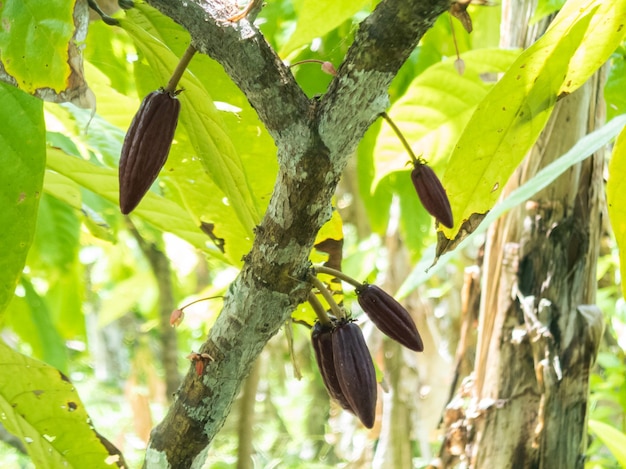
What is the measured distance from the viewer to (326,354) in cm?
59

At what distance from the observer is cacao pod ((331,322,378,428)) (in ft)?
1.85

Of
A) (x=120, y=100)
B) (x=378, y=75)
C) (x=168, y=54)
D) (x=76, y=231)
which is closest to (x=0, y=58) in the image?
(x=168, y=54)

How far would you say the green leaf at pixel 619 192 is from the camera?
0.59 metres

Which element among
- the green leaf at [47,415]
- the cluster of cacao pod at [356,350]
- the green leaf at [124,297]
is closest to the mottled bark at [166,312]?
the green leaf at [124,297]

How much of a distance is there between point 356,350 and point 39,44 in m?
0.33

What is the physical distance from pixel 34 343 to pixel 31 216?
1298mm

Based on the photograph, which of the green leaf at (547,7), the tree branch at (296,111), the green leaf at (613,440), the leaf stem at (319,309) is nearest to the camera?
the tree branch at (296,111)

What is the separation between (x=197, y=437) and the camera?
60 centimetres

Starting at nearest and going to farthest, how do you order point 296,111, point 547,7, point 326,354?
point 296,111, point 326,354, point 547,7

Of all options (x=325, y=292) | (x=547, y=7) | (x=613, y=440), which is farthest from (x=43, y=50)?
(x=613, y=440)

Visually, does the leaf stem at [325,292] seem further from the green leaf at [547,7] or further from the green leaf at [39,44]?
the green leaf at [547,7]

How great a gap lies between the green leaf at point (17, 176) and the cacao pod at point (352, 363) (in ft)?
0.89

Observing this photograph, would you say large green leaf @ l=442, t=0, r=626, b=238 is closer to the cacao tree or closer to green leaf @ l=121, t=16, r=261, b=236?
the cacao tree

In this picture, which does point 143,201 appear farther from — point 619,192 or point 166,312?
point 166,312
